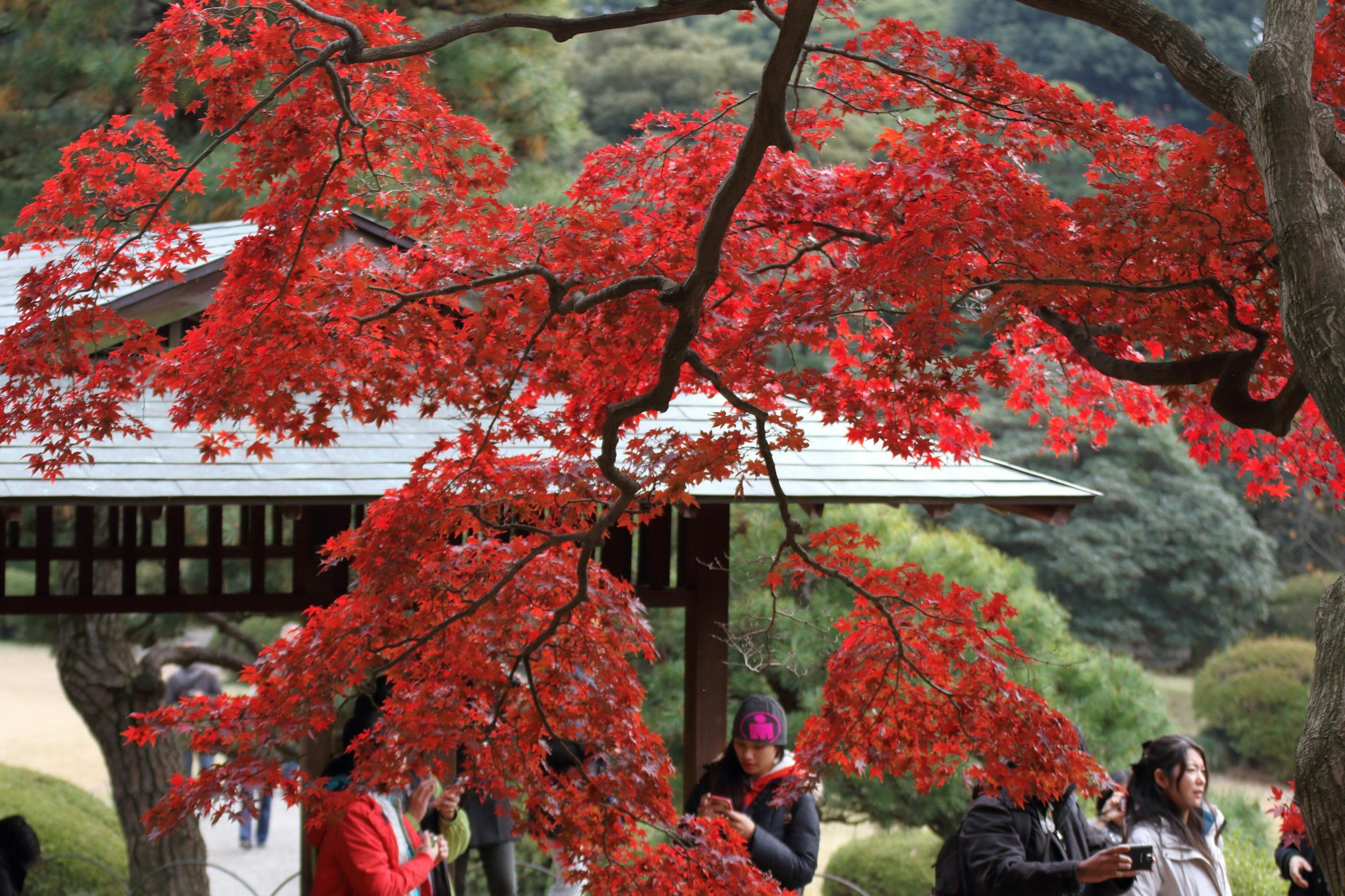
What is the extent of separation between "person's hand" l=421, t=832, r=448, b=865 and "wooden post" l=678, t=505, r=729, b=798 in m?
1.31

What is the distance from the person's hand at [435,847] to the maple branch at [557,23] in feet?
7.11

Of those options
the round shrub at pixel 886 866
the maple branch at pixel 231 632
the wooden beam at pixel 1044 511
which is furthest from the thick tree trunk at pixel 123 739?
the wooden beam at pixel 1044 511

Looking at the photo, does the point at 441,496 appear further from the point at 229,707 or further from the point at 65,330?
the point at 65,330

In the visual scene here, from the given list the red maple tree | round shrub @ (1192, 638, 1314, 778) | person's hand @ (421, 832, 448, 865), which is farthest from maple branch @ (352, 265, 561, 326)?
round shrub @ (1192, 638, 1314, 778)

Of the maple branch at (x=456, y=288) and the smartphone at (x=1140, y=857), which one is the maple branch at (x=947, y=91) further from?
the smartphone at (x=1140, y=857)

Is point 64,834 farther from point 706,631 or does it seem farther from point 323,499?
point 706,631

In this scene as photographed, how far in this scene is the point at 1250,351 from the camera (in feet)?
8.77

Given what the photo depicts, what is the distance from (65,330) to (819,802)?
2.75 meters

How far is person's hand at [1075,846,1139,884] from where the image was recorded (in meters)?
2.93

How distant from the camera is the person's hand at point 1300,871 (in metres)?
3.69

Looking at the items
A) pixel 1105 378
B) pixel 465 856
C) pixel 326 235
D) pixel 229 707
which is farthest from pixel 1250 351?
pixel 465 856

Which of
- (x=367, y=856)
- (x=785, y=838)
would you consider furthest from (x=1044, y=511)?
(x=367, y=856)

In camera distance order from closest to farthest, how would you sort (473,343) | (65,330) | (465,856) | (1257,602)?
(65,330) < (473,343) < (465,856) < (1257,602)

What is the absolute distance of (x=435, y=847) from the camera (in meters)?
3.59
